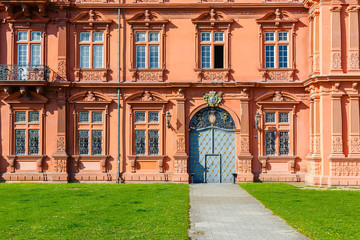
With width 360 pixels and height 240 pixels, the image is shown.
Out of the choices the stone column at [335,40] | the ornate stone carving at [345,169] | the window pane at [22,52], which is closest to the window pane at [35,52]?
the window pane at [22,52]

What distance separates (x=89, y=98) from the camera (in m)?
24.0

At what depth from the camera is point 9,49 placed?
2403 cm

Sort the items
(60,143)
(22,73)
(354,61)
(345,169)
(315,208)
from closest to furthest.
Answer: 1. (315,208)
2. (345,169)
3. (354,61)
4. (22,73)
5. (60,143)

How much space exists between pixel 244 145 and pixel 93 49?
9157 mm

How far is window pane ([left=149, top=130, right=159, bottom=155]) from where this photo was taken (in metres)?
23.9

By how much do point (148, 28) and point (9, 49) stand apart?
23.6 feet

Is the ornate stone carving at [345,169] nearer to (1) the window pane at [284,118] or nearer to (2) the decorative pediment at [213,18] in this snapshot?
(1) the window pane at [284,118]

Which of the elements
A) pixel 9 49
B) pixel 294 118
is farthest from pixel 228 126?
pixel 9 49

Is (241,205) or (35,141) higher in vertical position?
(35,141)

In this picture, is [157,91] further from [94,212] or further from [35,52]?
[94,212]

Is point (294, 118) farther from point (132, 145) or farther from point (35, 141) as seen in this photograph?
point (35, 141)

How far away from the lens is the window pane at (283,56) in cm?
2406

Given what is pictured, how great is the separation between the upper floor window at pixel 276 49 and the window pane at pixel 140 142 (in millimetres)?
7304

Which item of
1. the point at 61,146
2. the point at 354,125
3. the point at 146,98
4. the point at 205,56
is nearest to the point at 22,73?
the point at 61,146
